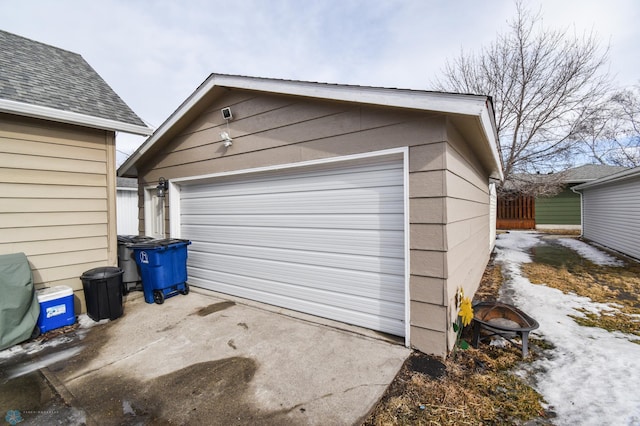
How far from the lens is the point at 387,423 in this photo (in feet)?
6.30

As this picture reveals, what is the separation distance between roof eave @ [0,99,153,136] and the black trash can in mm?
2055

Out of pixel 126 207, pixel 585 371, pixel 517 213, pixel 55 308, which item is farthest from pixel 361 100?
pixel 517 213

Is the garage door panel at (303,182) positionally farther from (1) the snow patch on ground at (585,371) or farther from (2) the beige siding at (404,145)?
(1) the snow patch on ground at (585,371)

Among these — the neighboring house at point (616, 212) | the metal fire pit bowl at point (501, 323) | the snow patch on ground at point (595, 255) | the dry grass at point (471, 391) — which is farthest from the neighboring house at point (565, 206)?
the metal fire pit bowl at point (501, 323)

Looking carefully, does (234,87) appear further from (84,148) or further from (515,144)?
(515,144)

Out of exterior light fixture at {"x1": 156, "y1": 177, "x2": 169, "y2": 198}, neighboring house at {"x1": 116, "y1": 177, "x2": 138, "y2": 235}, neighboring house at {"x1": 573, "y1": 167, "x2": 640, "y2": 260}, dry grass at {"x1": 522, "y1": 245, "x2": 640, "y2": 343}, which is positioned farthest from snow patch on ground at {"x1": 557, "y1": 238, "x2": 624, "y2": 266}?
neighboring house at {"x1": 116, "y1": 177, "x2": 138, "y2": 235}

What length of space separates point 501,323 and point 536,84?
13.7 m

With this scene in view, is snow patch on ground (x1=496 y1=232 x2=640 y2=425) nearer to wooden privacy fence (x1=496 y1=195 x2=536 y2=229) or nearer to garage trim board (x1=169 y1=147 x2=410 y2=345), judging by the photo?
garage trim board (x1=169 y1=147 x2=410 y2=345)

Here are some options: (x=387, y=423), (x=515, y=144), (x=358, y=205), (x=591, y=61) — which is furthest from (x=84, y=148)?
(x=591, y=61)

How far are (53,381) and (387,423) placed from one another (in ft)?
9.20

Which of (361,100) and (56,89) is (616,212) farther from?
(56,89)

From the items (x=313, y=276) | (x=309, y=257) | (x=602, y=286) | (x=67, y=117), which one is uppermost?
(x=67, y=117)

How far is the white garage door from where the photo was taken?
3205mm

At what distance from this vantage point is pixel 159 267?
429 cm
